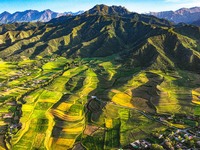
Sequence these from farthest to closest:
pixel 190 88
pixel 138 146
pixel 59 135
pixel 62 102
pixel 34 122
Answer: pixel 190 88
pixel 62 102
pixel 34 122
pixel 59 135
pixel 138 146

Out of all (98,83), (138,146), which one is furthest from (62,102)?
(138,146)

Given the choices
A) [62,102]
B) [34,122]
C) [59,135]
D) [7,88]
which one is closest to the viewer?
[59,135]

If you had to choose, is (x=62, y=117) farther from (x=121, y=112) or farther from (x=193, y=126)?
(x=193, y=126)

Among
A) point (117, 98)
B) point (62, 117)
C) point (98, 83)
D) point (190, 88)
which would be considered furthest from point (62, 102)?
point (190, 88)

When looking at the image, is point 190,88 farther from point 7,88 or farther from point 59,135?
point 7,88

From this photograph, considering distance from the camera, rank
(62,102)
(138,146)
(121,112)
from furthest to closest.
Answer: (62,102) → (121,112) → (138,146)

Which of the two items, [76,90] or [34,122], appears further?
[76,90]
